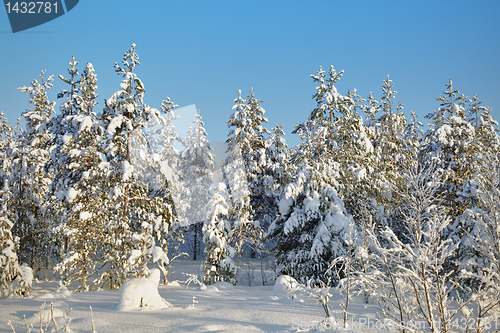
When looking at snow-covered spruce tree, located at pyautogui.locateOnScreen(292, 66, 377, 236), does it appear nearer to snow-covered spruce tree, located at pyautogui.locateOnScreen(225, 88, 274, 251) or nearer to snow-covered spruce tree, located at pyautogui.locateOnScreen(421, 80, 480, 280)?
snow-covered spruce tree, located at pyautogui.locateOnScreen(421, 80, 480, 280)

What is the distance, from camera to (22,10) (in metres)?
6.10

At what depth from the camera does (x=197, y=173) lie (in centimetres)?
2586

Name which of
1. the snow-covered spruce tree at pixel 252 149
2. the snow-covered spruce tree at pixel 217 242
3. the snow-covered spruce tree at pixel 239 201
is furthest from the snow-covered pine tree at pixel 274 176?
the snow-covered spruce tree at pixel 217 242

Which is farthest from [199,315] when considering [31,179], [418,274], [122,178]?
[31,179]

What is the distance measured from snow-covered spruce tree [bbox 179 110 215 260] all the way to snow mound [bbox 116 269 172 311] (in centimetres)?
1616

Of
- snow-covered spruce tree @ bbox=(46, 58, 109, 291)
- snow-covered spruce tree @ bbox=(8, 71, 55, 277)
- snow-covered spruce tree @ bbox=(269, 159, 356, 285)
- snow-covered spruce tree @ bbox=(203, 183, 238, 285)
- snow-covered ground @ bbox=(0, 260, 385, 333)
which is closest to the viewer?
snow-covered ground @ bbox=(0, 260, 385, 333)

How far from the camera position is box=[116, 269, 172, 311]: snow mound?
26.0 ft

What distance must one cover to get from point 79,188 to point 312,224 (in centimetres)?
958

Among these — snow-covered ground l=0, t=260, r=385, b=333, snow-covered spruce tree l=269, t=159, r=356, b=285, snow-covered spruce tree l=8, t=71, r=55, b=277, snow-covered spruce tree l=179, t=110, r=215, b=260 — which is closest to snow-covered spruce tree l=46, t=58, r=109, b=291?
snow-covered ground l=0, t=260, r=385, b=333

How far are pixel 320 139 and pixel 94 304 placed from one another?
10377mm

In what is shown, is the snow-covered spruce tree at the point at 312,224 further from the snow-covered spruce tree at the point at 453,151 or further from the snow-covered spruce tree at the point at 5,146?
the snow-covered spruce tree at the point at 5,146

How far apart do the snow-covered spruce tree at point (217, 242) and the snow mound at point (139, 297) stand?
19.6ft

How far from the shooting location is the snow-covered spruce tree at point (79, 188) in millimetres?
11266

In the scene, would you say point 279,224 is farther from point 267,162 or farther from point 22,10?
point 22,10
